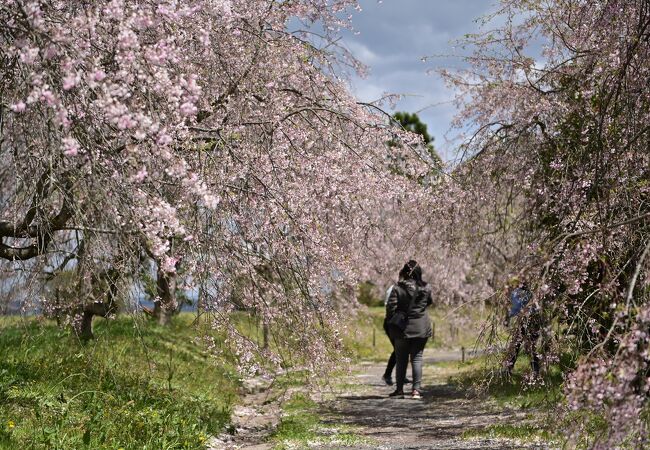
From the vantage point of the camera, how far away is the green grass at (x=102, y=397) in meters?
6.23

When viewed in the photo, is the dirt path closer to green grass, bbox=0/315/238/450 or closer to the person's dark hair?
green grass, bbox=0/315/238/450

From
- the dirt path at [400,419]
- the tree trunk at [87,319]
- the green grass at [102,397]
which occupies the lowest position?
the dirt path at [400,419]

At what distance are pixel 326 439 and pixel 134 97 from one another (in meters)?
4.66

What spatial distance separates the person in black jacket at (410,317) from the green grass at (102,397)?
9.28 ft

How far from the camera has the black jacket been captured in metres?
11.2

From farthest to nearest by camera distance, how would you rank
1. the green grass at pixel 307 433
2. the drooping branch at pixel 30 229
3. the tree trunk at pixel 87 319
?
1. the tree trunk at pixel 87 319
2. the green grass at pixel 307 433
3. the drooping branch at pixel 30 229

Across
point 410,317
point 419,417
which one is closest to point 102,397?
point 419,417

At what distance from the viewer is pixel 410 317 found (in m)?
11.2

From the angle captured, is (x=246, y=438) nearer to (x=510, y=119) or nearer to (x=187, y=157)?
(x=187, y=157)

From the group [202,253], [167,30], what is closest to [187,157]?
[202,253]

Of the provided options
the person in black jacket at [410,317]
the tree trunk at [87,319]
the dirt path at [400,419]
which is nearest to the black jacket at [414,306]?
the person in black jacket at [410,317]

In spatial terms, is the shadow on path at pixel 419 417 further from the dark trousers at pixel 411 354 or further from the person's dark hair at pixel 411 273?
the person's dark hair at pixel 411 273

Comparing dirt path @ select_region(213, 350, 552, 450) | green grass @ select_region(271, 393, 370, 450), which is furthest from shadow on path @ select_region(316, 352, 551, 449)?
green grass @ select_region(271, 393, 370, 450)

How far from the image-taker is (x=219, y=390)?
35.3 feet
